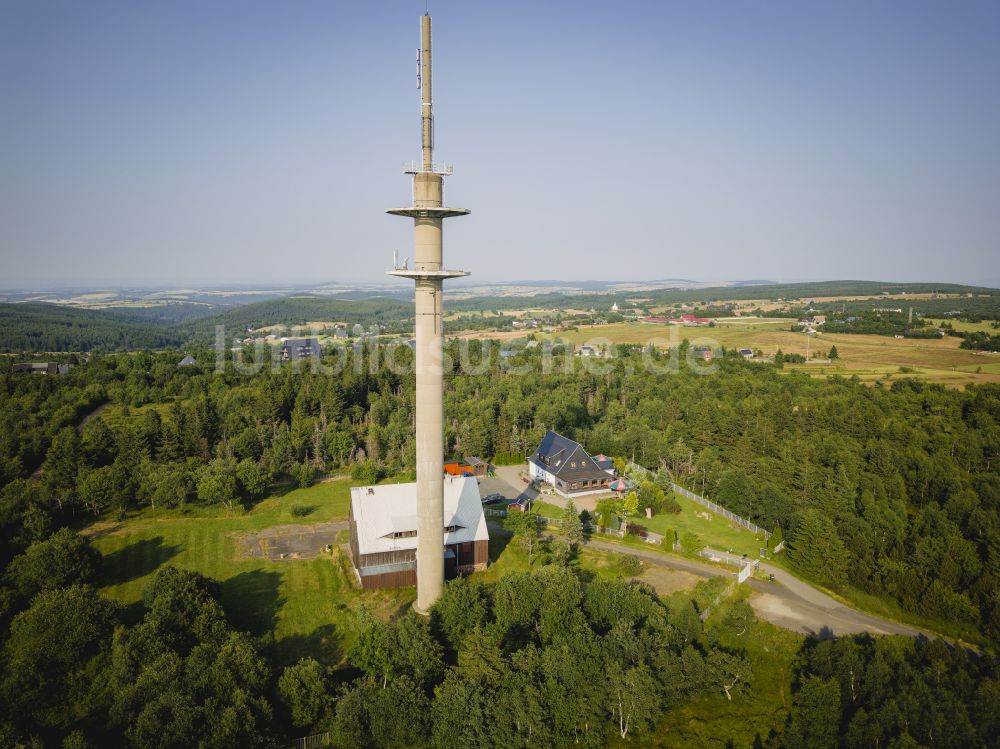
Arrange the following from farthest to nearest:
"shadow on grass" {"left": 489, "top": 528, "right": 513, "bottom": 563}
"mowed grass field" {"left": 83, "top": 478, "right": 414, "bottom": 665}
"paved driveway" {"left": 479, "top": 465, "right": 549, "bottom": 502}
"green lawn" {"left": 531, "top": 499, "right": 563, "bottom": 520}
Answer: "paved driveway" {"left": 479, "top": 465, "right": 549, "bottom": 502} → "green lawn" {"left": 531, "top": 499, "right": 563, "bottom": 520} → "shadow on grass" {"left": 489, "top": 528, "right": 513, "bottom": 563} → "mowed grass field" {"left": 83, "top": 478, "right": 414, "bottom": 665}

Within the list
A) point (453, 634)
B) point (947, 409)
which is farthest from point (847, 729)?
point (947, 409)

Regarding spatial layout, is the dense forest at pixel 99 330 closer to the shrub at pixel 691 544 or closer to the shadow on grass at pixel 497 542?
the shadow on grass at pixel 497 542

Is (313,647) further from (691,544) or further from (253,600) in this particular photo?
(691,544)

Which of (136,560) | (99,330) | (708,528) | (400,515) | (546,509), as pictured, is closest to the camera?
(400,515)

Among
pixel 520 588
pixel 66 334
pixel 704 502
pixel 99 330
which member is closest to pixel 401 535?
pixel 520 588

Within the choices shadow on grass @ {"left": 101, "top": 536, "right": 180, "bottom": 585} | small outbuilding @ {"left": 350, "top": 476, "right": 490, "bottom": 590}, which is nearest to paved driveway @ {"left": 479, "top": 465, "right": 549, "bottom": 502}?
small outbuilding @ {"left": 350, "top": 476, "right": 490, "bottom": 590}

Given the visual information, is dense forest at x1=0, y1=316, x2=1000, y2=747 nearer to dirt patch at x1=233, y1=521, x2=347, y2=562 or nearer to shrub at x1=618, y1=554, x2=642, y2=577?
shrub at x1=618, y1=554, x2=642, y2=577
